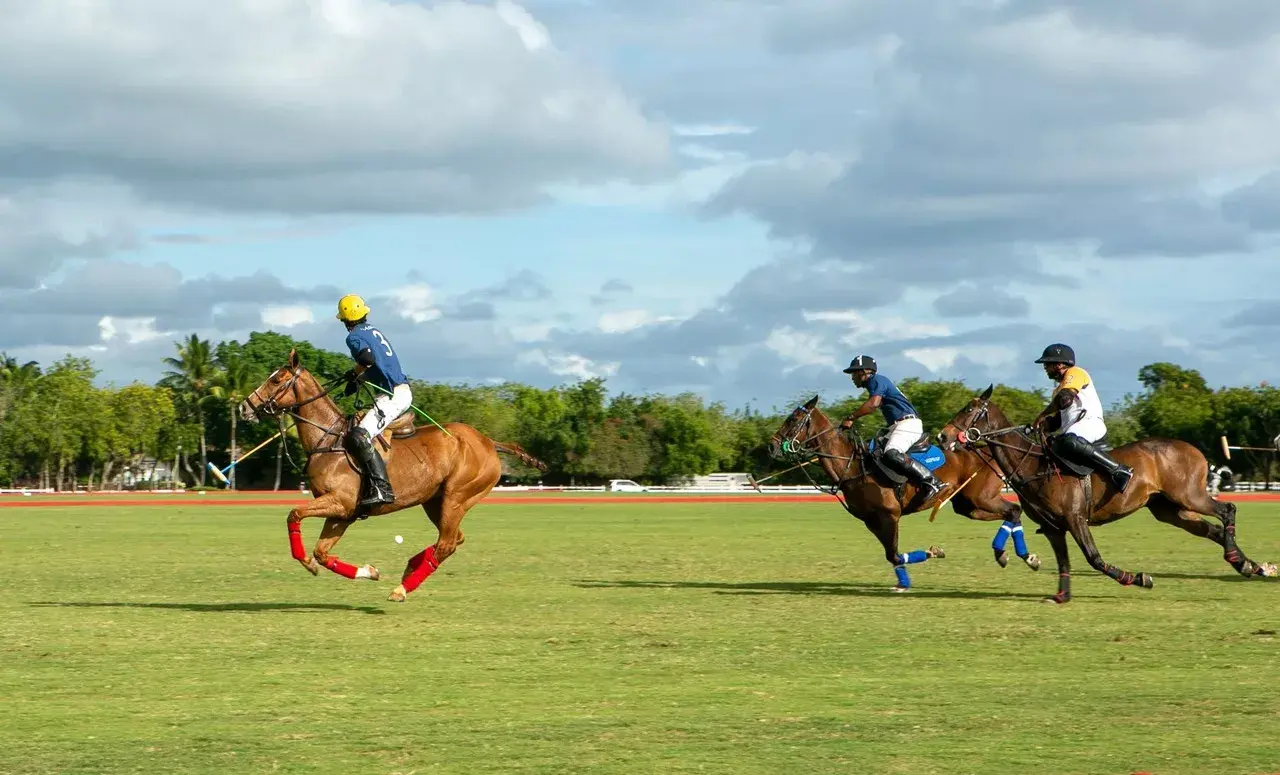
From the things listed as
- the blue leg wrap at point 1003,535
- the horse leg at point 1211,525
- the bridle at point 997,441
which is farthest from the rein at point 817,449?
the horse leg at point 1211,525

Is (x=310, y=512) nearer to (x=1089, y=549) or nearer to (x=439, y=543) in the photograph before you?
(x=439, y=543)

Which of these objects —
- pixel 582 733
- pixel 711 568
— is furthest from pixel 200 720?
pixel 711 568

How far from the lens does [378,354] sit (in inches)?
484

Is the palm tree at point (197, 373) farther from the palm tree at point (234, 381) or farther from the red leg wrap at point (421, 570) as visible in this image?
the red leg wrap at point (421, 570)

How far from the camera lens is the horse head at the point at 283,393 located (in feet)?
40.2

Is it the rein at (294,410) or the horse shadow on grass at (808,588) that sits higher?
the rein at (294,410)

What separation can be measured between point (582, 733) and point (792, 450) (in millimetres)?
7816

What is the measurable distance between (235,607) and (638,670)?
16.8ft

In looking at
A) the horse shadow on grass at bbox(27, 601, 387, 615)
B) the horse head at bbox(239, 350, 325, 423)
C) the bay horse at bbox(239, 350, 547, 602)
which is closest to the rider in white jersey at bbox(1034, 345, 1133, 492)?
the bay horse at bbox(239, 350, 547, 602)

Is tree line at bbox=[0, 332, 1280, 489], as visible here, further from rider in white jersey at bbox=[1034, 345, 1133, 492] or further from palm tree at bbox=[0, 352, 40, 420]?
rider in white jersey at bbox=[1034, 345, 1133, 492]

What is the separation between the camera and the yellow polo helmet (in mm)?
12406

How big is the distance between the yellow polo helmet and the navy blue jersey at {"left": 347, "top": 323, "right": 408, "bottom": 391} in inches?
3.5

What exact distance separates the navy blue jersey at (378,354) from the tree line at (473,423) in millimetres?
57924

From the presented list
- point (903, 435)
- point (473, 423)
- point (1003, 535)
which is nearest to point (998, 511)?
point (1003, 535)
